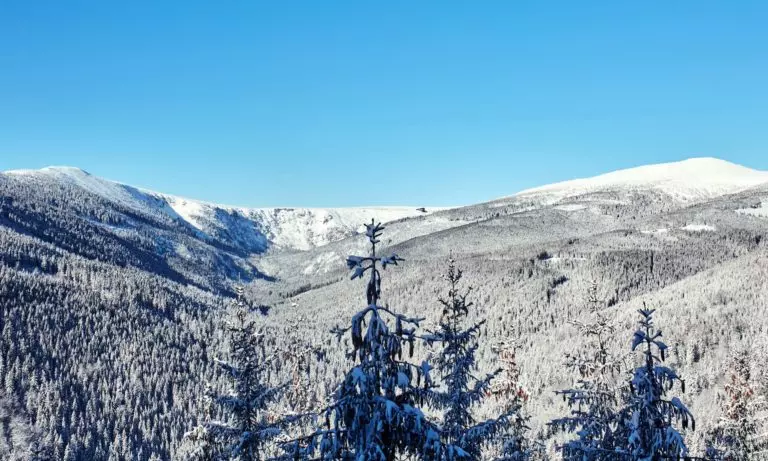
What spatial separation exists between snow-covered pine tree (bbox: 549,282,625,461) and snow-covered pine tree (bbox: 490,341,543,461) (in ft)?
12.7

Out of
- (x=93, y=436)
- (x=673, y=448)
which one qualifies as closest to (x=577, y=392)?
(x=673, y=448)

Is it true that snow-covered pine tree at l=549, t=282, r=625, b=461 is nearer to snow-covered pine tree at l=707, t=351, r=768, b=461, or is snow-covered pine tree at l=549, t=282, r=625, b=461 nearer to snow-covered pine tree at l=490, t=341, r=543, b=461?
snow-covered pine tree at l=490, t=341, r=543, b=461

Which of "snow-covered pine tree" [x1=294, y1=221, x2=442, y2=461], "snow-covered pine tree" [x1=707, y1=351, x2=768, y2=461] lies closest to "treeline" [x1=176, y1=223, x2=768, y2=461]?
"snow-covered pine tree" [x1=294, y1=221, x2=442, y2=461]

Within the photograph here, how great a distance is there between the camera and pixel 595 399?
69.0 feet

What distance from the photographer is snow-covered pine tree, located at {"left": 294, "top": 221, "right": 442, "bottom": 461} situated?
11.5 m

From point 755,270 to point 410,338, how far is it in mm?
230589

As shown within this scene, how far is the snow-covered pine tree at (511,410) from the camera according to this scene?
27.7 metres

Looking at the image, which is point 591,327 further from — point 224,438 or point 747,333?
point 747,333

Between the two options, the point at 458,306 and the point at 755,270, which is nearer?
the point at 458,306

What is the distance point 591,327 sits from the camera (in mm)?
26297

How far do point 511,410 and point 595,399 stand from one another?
356 inches

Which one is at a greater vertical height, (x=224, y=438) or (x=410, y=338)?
(x=410, y=338)

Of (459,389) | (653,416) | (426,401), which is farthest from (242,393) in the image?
(653,416)

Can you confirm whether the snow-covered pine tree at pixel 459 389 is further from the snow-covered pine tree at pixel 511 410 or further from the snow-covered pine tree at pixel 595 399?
the snow-covered pine tree at pixel 595 399
